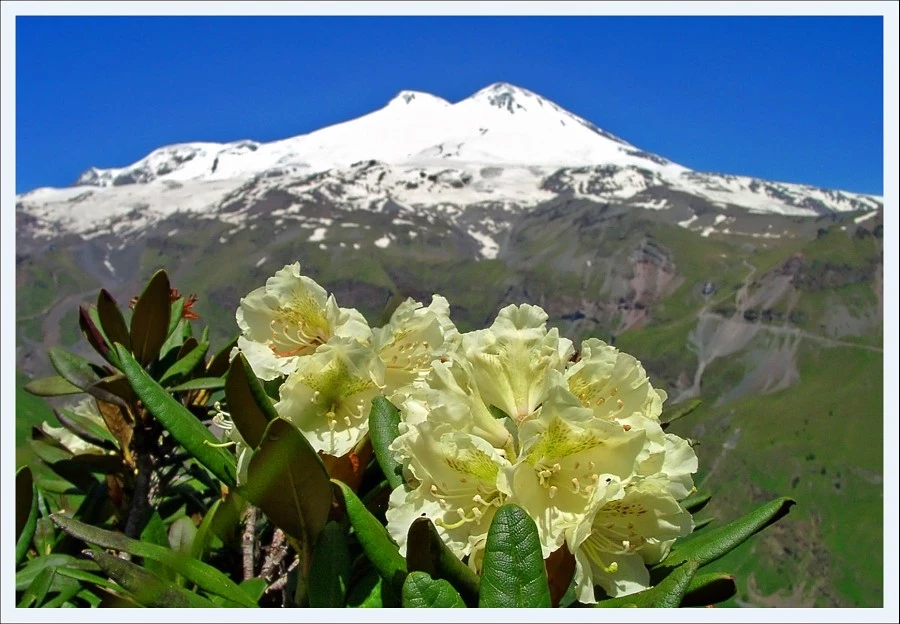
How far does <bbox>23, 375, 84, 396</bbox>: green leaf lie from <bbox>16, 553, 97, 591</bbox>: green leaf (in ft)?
1.88

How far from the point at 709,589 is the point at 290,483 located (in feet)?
2.85

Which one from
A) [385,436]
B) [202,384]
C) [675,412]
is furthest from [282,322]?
[675,412]

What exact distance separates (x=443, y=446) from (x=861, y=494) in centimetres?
12738

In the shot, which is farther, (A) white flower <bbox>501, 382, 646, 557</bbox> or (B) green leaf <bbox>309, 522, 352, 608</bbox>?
(B) green leaf <bbox>309, 522, 352, 608</bbox>

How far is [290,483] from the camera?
5.64 feet

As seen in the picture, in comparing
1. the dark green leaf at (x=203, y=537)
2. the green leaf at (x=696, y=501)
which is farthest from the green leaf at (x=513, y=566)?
the dark green leaf at (x=203, y=537)

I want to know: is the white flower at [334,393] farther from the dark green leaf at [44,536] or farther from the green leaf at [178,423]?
the dark green leaf at [44,536]

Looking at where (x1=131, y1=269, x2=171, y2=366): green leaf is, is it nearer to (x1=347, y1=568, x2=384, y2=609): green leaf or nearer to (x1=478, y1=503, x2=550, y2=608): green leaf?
(x1=347, y1=568, x2=384, y2=609): green leaf

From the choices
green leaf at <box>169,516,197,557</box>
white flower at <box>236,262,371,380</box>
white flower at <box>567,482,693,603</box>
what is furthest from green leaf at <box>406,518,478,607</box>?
green leaf at <box>169,516,197,557</box>

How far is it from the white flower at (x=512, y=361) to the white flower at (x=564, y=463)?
17 centimetres

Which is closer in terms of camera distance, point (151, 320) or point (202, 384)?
point (202, 384)

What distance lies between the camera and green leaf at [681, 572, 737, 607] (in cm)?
161

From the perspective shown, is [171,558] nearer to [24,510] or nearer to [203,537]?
[203,537]

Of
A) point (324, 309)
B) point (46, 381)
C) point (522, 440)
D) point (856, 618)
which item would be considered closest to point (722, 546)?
point (856, 618)
